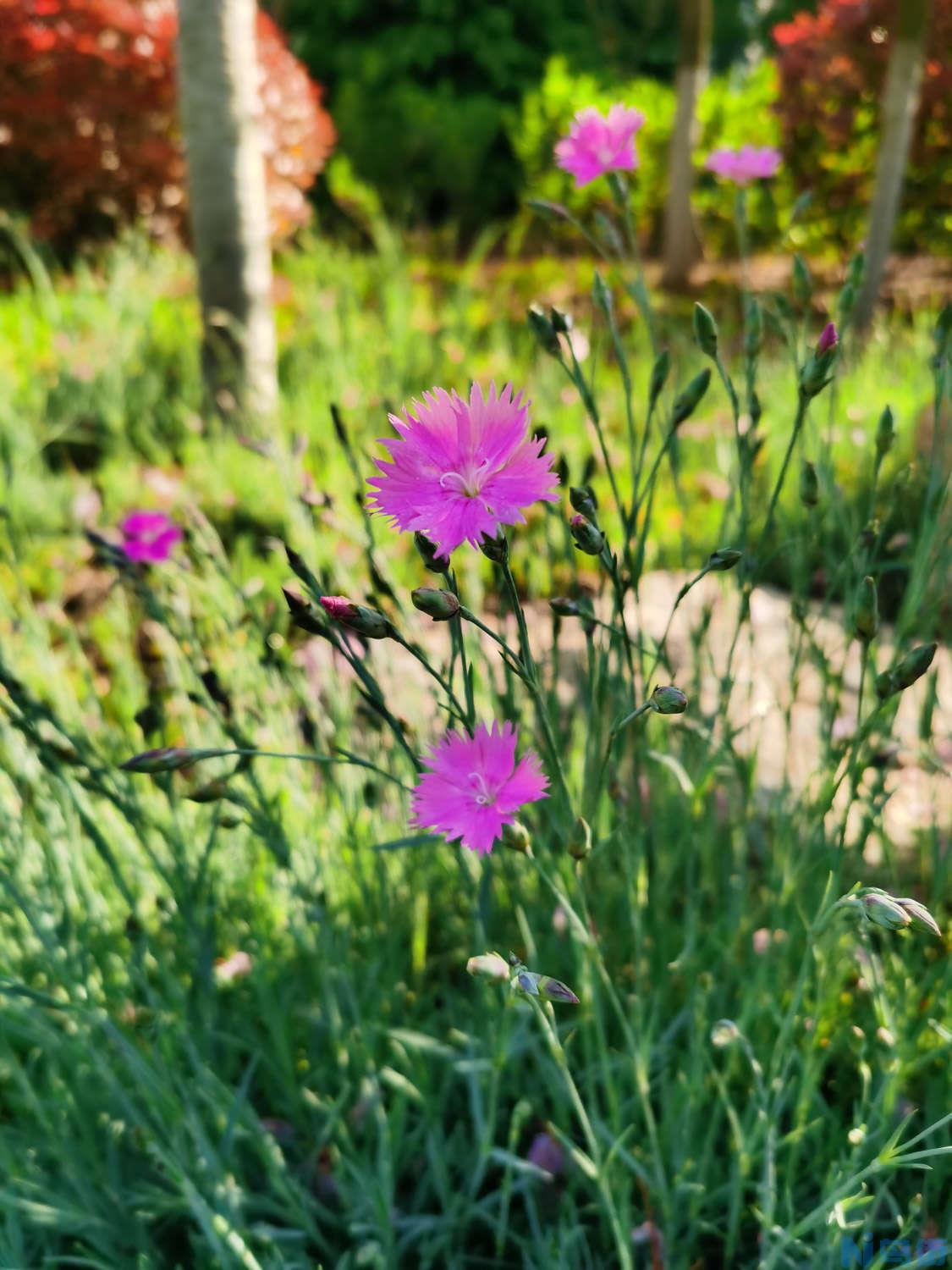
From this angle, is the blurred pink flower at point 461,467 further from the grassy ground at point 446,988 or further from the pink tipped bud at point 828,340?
the pink tipped bud at point 828,340

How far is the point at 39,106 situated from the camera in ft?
17.6

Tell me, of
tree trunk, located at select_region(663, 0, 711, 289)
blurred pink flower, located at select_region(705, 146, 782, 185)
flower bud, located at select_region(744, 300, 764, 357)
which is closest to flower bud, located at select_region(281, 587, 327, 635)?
flower bud, located at select_region(744, 300, 764, 357)

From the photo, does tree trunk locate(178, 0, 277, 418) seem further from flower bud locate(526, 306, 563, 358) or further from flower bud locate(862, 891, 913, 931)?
flower bud locate(862, 891, 913, 931)

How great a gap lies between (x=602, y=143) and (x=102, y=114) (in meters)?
5.24

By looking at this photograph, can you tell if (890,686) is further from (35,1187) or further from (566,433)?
(566,433)

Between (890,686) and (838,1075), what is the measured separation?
0.68 m

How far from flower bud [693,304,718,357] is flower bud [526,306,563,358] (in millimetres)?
126

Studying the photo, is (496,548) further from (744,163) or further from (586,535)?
(744,163)

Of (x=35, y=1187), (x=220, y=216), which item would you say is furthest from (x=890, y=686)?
(x=220, y=216)

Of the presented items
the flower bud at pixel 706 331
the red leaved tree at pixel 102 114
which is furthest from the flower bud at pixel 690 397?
the red leaved tree at pixel 102 114

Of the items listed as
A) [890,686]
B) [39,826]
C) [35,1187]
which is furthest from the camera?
[39,826]

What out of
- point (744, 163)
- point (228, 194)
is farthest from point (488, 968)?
point (228, 194)

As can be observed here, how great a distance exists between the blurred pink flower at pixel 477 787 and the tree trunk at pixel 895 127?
4378mm

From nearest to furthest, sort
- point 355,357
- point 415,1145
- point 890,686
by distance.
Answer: point 890,686 → point 415,1145 → point 355,357
